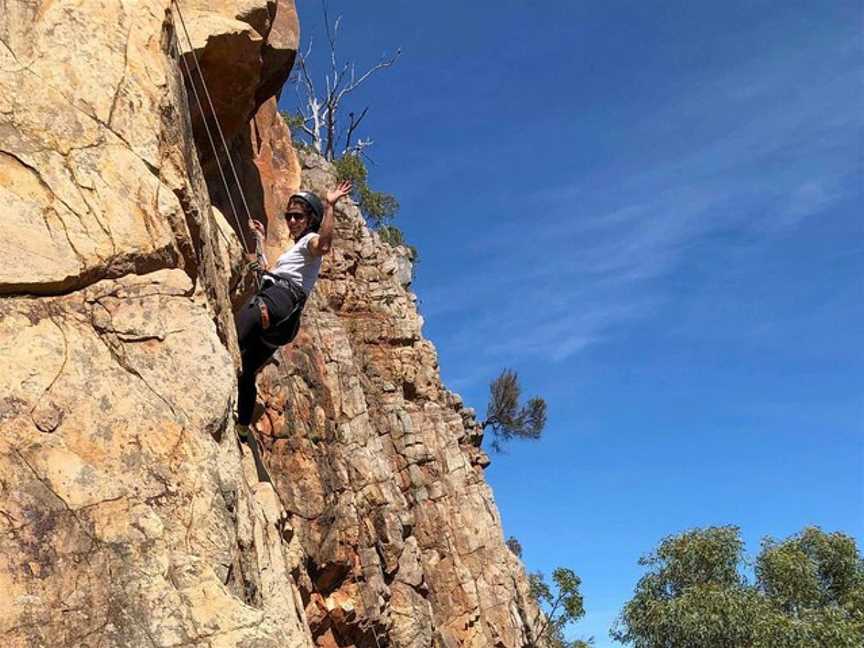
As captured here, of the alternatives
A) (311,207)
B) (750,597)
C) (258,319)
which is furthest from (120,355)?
(750,597)

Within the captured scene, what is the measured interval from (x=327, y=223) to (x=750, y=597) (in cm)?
2388

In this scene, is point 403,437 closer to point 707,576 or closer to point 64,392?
point 707,576

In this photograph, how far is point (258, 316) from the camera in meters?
8.08

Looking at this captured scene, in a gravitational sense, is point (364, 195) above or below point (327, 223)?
above

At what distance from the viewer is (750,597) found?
2591cm

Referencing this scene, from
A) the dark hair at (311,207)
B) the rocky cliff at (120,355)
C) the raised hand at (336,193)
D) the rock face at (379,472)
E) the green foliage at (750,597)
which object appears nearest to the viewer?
the rocky cliff at (120,355)

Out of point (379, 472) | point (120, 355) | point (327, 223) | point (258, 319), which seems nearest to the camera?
point (120, 355)

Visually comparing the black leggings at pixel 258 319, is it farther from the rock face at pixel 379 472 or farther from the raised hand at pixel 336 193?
the rock face at pixel 379 472

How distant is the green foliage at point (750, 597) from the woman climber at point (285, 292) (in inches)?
858

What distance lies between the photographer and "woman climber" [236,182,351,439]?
8094 mm

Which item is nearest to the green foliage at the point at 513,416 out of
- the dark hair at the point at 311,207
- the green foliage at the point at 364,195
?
the green foliage at the point at 364,195

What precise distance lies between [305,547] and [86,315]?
35.6 ft

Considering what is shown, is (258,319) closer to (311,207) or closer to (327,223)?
(327,223)

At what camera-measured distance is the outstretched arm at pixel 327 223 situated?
24.6 feet
